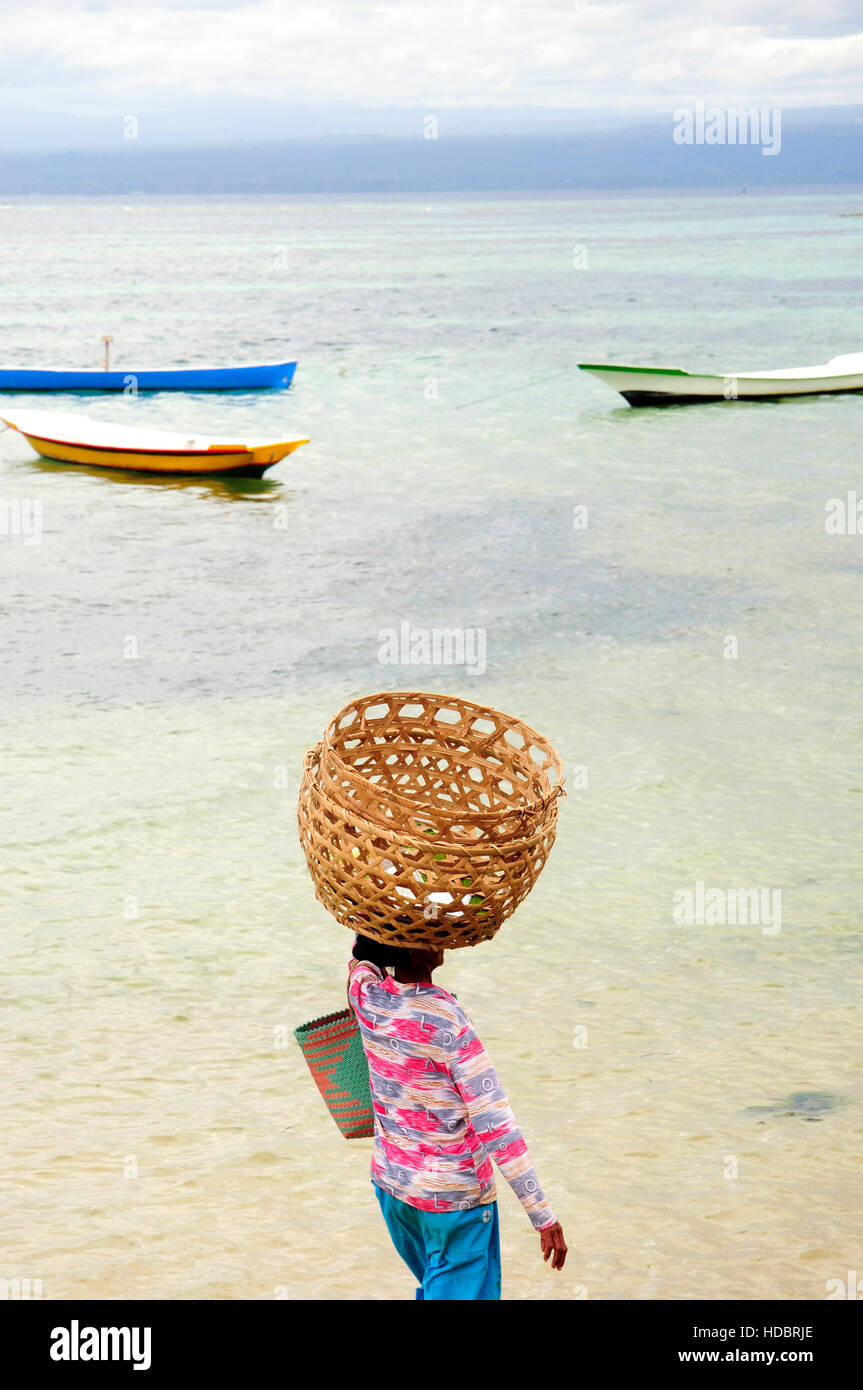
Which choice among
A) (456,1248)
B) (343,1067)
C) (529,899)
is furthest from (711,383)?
(456,1248)

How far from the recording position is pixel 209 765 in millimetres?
9250

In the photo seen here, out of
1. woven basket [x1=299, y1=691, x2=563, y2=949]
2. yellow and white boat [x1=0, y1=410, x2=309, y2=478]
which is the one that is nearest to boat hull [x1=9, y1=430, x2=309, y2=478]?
yellow and white boat [x1=0, y1=410, x2=309, y2=478]

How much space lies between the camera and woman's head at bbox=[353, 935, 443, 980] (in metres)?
3.10

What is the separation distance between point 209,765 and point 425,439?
15.6 m

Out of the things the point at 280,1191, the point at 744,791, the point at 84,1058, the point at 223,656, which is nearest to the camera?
the point at 280,1191

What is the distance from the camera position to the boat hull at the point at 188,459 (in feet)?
64.4

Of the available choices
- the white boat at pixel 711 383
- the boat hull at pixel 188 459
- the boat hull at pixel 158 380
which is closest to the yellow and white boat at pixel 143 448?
the boat hull at pixel 188 459

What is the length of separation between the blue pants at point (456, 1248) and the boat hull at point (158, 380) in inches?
1032

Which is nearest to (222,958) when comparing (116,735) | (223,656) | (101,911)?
(101,911)

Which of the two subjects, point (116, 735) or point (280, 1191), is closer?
point (280, 1191)

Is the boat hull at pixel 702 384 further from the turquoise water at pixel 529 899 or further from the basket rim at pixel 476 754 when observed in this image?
the basket rim at pixel 476 754

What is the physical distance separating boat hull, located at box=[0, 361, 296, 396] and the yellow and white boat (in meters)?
7.15

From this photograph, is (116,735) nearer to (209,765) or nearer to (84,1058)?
(209,765)

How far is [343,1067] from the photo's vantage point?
11.1ft
